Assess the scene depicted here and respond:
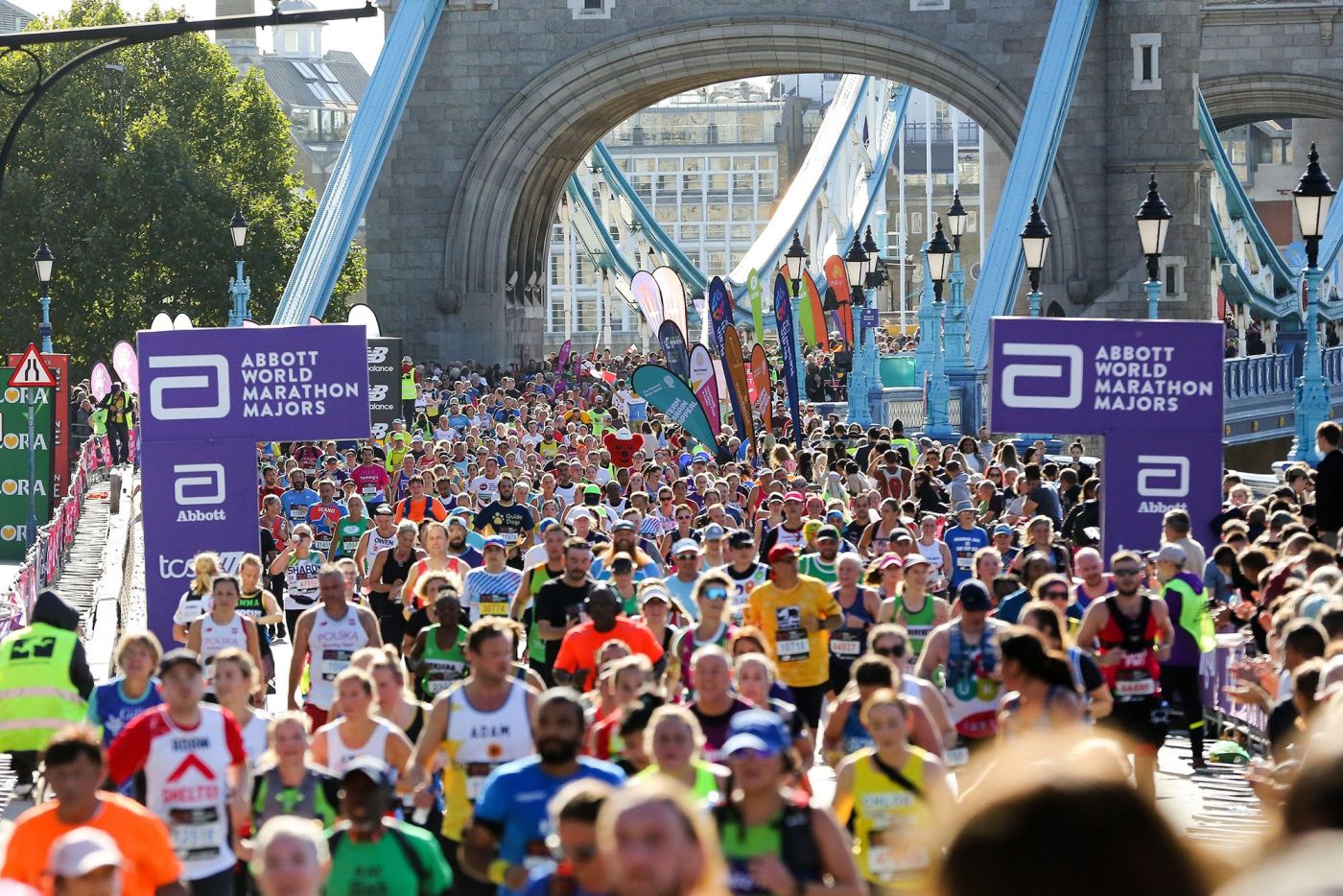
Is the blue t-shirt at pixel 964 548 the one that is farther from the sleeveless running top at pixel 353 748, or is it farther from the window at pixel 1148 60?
the window at pixel 1148 60

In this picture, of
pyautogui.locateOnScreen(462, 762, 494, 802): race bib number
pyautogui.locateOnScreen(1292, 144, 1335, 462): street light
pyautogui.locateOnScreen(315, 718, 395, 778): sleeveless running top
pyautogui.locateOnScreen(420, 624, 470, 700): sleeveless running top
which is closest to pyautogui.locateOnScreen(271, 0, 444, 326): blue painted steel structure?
pyautogui.locateOnScreen(1292, 144, 1335, 462): street light

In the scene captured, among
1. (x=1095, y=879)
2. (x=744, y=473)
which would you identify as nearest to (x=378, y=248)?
(x=744, y=473)

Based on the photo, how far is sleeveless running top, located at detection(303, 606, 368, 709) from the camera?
36.7 ft

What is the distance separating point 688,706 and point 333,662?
340cm

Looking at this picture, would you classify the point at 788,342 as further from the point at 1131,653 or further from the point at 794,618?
the point at 1131,653

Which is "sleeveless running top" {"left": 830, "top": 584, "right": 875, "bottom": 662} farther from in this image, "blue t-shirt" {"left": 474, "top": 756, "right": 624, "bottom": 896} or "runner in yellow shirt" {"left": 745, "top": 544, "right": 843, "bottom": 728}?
"blue t-shirt" {"left": 474, "top": 756, "right": 624, "bottom": 896}

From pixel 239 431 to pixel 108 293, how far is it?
141 ft

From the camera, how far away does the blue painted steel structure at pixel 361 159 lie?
1695 inches

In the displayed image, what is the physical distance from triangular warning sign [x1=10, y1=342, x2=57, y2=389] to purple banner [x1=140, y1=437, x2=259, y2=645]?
11649 millimetres

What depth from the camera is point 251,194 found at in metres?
59.7

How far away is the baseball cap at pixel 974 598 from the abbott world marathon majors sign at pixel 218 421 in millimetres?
5781

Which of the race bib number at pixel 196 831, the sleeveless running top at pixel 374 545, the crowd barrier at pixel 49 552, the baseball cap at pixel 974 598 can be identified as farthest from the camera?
the sleeveless running top at pixel 374 545

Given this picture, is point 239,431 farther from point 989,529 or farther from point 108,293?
point 108,293

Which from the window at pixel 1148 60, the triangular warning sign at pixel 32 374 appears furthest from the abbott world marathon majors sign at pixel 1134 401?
the window at pixel 1148 60
